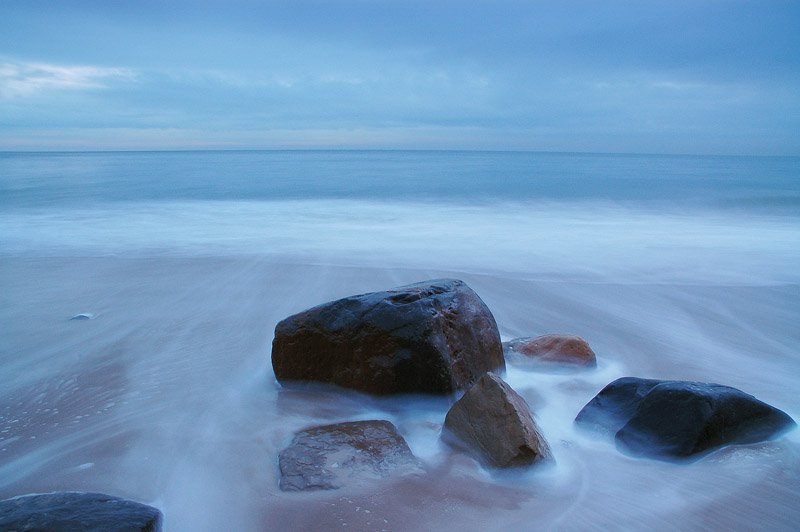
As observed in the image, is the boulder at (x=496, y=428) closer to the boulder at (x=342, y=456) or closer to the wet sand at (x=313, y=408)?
the wet sand at (x=313, y=408)

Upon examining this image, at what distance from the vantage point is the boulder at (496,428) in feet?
7.37

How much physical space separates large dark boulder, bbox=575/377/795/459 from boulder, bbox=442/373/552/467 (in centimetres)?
38

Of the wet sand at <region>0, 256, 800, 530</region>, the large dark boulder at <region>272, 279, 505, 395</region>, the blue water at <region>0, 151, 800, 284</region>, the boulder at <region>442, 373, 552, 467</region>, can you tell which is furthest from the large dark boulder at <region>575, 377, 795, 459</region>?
Result: the blue water at <region>0, 151, 800, 284</region>

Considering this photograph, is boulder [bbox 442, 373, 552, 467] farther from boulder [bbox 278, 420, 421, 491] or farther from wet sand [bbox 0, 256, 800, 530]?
boulder [bbox 278, 420, 421, 491]

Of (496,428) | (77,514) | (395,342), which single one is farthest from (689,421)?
(77,514)

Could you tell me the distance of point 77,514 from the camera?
177 centimetres

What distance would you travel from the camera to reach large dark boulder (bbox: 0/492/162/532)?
172cm

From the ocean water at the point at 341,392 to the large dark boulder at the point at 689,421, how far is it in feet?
0.20

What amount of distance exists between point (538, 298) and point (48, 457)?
3.47 meters

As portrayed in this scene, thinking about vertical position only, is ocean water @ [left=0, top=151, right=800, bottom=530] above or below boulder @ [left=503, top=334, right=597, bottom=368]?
below

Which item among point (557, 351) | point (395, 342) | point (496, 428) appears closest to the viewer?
point (496, 428)

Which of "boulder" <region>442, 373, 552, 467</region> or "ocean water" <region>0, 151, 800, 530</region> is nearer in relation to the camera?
"ocean water" <region>0, 151, 800, 530</region>

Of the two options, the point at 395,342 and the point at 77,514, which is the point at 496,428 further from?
the point at 77,514

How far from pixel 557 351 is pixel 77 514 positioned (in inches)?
93.5
